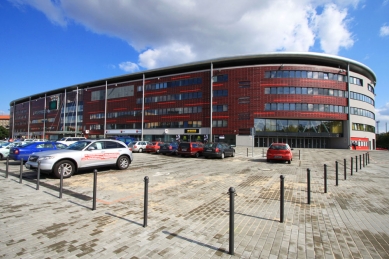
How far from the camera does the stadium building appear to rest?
4466 cm

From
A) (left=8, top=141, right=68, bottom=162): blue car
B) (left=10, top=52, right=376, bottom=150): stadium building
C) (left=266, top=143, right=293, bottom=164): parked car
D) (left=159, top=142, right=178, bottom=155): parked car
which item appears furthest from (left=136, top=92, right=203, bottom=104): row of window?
(left=8, top=141, right=68, bottom=162): blue car

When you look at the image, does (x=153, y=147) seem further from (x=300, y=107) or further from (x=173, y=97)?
(x=300, y=107)

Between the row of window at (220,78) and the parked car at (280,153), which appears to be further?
the row of window at (220,78)

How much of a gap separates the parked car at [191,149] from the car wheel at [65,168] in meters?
12.4

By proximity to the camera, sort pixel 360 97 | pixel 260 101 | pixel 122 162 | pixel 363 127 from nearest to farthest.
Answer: pixel 122 162 → pixel 260 101 → pixel 360 97 → pixel 363 127

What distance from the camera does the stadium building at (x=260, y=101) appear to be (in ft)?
147

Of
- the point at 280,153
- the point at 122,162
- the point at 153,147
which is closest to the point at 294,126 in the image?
the point at 280,153

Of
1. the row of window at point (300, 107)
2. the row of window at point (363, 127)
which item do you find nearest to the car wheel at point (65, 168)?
the row of window at point (300, 107)

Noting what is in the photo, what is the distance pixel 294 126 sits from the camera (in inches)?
1786

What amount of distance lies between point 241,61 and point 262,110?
12295 millimetres

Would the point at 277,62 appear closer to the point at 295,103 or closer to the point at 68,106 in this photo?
the point at 295,103

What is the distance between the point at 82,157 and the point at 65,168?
0.82m

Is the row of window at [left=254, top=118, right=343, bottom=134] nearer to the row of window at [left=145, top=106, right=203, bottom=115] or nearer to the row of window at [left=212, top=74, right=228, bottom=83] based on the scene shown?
the row of window at [left=212, top=74, right=228, bottom=83]

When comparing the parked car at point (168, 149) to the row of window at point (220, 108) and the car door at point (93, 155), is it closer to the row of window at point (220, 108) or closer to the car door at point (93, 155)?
the car door at point (93, 155)
